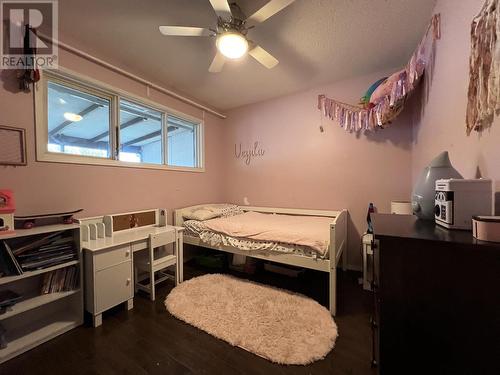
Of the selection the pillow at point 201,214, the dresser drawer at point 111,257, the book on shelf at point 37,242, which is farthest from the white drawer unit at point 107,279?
the pillow at point 201,214

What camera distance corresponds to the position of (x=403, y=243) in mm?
682

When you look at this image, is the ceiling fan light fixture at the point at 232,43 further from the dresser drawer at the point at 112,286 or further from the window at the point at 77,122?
the dresser drawer at the point at 112,286

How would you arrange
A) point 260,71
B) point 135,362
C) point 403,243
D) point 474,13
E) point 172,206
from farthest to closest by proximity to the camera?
point 172,206
point 260,71
point 135,362
point 474,13
point 403,243

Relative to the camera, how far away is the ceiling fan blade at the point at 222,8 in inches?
51.4

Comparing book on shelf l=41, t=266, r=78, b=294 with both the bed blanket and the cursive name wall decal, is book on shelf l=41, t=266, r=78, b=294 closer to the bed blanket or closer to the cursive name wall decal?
the bed blanket

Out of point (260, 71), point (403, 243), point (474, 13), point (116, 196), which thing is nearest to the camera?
point (403, 243)

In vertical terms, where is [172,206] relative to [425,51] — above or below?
below

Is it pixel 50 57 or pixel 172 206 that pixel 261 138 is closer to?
pixel 172 206

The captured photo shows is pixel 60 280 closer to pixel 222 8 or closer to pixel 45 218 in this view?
pixel 45 218

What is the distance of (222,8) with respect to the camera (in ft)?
4.46

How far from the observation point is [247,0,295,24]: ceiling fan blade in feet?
4.16

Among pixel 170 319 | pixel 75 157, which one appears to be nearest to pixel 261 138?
pixel 75 157

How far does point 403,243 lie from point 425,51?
1.93m

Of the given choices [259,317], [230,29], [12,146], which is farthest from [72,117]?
[259,317]
